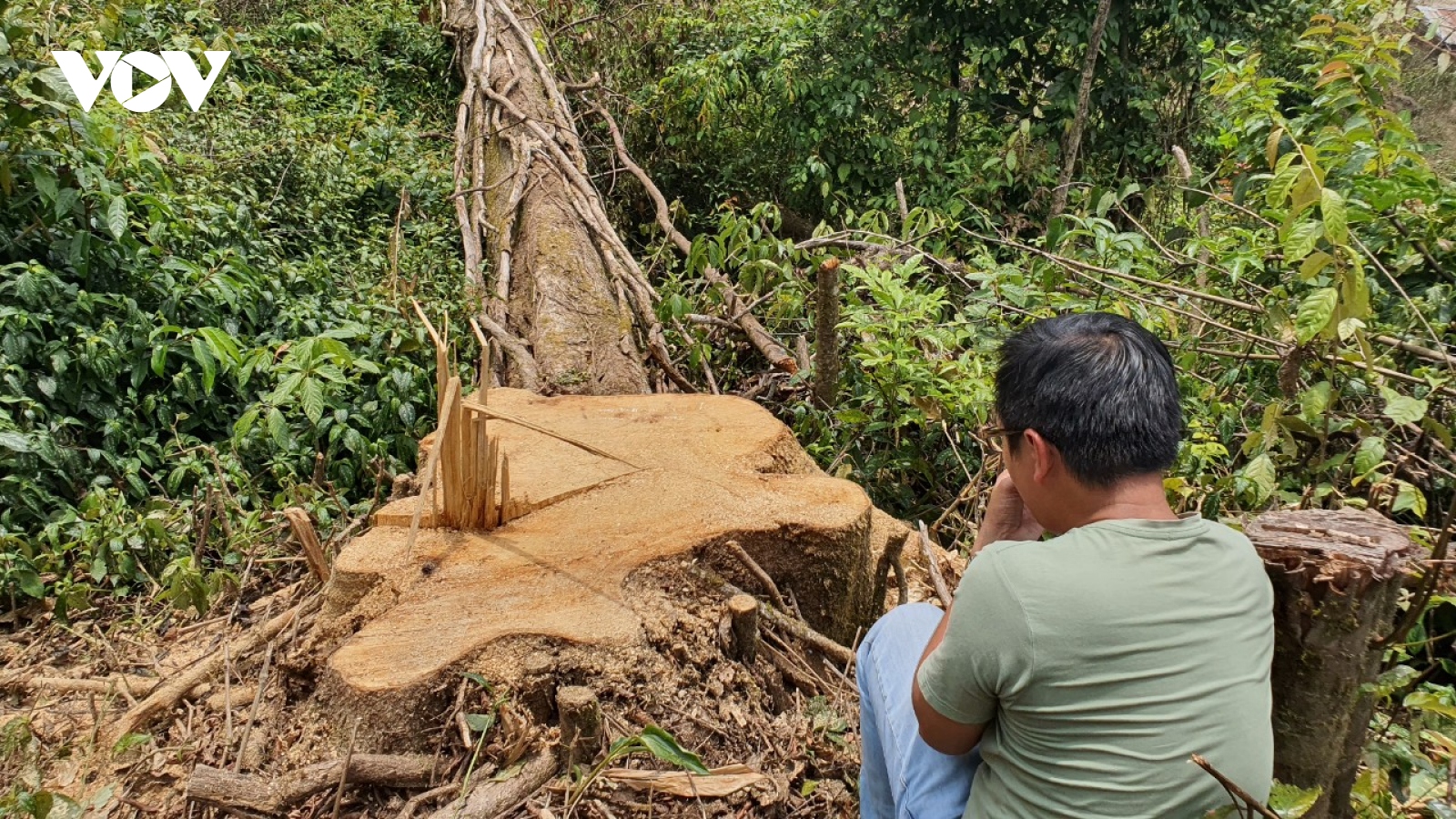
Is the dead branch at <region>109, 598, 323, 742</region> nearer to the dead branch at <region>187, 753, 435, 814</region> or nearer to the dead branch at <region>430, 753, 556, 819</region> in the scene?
the dead branch at <region>187, 753, 435, 814</region>

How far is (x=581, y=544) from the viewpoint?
225 cm

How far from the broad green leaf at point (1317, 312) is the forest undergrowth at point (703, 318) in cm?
2

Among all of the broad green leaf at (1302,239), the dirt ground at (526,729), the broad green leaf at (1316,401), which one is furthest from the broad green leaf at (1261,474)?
the dirt ground at (526,729)

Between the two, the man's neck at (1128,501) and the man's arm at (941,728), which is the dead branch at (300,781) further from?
the man's neck at (1128,501)

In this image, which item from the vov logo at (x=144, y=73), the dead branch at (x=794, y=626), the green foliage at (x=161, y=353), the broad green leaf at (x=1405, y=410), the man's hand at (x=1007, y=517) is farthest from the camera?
the vov logo at (x=144, y=73)

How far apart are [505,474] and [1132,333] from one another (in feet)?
4.79

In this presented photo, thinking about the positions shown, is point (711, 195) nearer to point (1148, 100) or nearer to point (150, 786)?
point (1148, 100)

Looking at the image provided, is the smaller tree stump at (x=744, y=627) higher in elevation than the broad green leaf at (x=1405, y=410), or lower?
lower

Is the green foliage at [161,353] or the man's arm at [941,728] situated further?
the green foliage at [161,353]

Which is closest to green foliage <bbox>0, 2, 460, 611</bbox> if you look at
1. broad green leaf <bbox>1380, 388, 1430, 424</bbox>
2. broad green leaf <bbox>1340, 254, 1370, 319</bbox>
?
broad green leaf <bbox>1340, 254, 1370, 319</bbox>

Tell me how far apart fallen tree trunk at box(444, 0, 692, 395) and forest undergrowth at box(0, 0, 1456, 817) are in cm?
24

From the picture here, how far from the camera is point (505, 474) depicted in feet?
7.52

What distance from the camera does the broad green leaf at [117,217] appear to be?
3555mm

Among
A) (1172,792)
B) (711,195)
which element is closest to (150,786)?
(1172,792)
